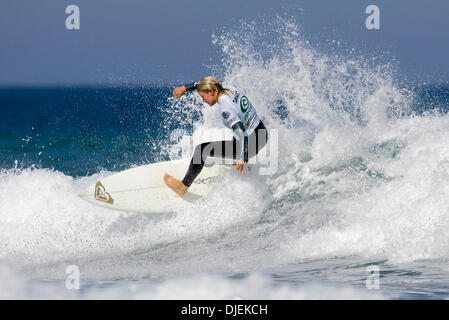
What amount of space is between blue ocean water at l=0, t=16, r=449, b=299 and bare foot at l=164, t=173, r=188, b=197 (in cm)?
27

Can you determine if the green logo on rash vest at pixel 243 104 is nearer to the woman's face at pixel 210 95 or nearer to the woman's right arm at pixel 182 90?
the woman's face at pixel 210 95

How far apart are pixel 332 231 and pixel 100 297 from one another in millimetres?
2614

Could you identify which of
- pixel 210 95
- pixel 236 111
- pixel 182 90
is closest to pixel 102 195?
pixel 182 90

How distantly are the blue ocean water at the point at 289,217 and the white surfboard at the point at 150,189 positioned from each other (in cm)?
15

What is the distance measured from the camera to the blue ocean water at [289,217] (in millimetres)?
5023

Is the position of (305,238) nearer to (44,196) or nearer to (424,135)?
(424,135)

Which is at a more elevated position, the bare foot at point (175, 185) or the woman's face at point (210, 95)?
the woman's face at point (210, 95)

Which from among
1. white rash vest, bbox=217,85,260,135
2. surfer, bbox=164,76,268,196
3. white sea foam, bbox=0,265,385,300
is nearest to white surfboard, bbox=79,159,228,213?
Result: surfer, bbox=164,76,268,196

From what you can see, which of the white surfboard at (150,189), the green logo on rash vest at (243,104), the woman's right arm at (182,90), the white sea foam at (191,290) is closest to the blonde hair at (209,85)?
the green logo on rash vest at (243,104)

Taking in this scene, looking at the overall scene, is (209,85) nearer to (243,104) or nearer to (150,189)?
(243,104)

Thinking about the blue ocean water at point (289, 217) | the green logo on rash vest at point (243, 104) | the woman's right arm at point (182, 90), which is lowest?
the blue ocean water at point (289, 217)

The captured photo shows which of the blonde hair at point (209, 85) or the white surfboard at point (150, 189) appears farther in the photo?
the white surfboard at point (150, 189)

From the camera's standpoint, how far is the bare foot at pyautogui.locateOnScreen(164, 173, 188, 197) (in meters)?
6.93
